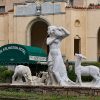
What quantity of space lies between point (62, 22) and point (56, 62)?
2220cm

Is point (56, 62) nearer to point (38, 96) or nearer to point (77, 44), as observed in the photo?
point (38, 96)

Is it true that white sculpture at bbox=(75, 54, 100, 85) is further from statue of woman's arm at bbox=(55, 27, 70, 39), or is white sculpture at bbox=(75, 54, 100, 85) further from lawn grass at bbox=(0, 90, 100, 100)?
lawn grass at bbox=(0, 90, 100, 100)

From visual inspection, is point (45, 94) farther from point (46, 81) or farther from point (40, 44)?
point (40, 44)

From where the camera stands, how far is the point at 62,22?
44.4 m

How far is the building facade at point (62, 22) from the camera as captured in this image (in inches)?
1737

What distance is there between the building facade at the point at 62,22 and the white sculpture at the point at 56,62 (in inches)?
820

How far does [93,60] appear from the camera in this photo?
43938 mm

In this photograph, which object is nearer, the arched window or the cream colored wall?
the cream colored wall

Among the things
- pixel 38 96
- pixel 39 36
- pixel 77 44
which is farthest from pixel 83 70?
pixel 39 36

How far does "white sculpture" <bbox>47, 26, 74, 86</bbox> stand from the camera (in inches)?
877

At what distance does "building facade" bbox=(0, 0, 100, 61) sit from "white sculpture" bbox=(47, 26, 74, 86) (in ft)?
68.3

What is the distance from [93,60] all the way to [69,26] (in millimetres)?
3793

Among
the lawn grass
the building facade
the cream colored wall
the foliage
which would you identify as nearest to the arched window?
the building facade

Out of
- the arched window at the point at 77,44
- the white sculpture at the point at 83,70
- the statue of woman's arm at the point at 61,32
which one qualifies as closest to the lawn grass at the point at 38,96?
the white sculpture at the point at 83,70
